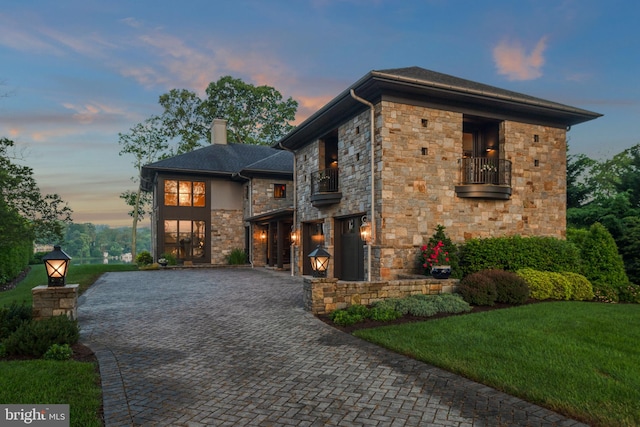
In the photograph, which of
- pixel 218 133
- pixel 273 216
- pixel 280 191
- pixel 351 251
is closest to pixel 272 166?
pixel 280 191

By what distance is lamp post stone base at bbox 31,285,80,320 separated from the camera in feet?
20.7

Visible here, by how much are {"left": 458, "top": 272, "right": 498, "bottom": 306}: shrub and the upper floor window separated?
1684 cm

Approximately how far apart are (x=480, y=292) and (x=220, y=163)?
1764 cm

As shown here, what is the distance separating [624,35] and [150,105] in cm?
3048

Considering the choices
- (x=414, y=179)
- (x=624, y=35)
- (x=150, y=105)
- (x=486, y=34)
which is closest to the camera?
(x=414, y=179)

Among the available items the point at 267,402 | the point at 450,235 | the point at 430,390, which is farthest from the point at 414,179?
the point at 267,402

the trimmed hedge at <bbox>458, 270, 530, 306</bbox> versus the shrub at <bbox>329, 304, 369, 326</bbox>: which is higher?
the trimmed hedge at <bbox>458, 270, 530, 306</bbox>

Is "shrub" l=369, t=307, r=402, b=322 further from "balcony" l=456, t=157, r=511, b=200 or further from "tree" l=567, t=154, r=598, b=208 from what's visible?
"tree" l=567, t=154, r=598, b=208

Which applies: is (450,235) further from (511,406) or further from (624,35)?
(624,35)

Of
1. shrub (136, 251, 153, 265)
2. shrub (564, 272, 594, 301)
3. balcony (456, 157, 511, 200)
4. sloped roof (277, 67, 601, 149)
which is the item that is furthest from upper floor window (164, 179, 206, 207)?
shrub (564, 272, 594, 301)

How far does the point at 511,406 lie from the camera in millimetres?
3648

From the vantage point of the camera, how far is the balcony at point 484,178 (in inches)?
448

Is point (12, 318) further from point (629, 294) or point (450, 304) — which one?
point (629, 294)

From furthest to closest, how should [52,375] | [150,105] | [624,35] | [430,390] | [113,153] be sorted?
[150,105], [113,153], [624,35], [52,375], [430,390]
